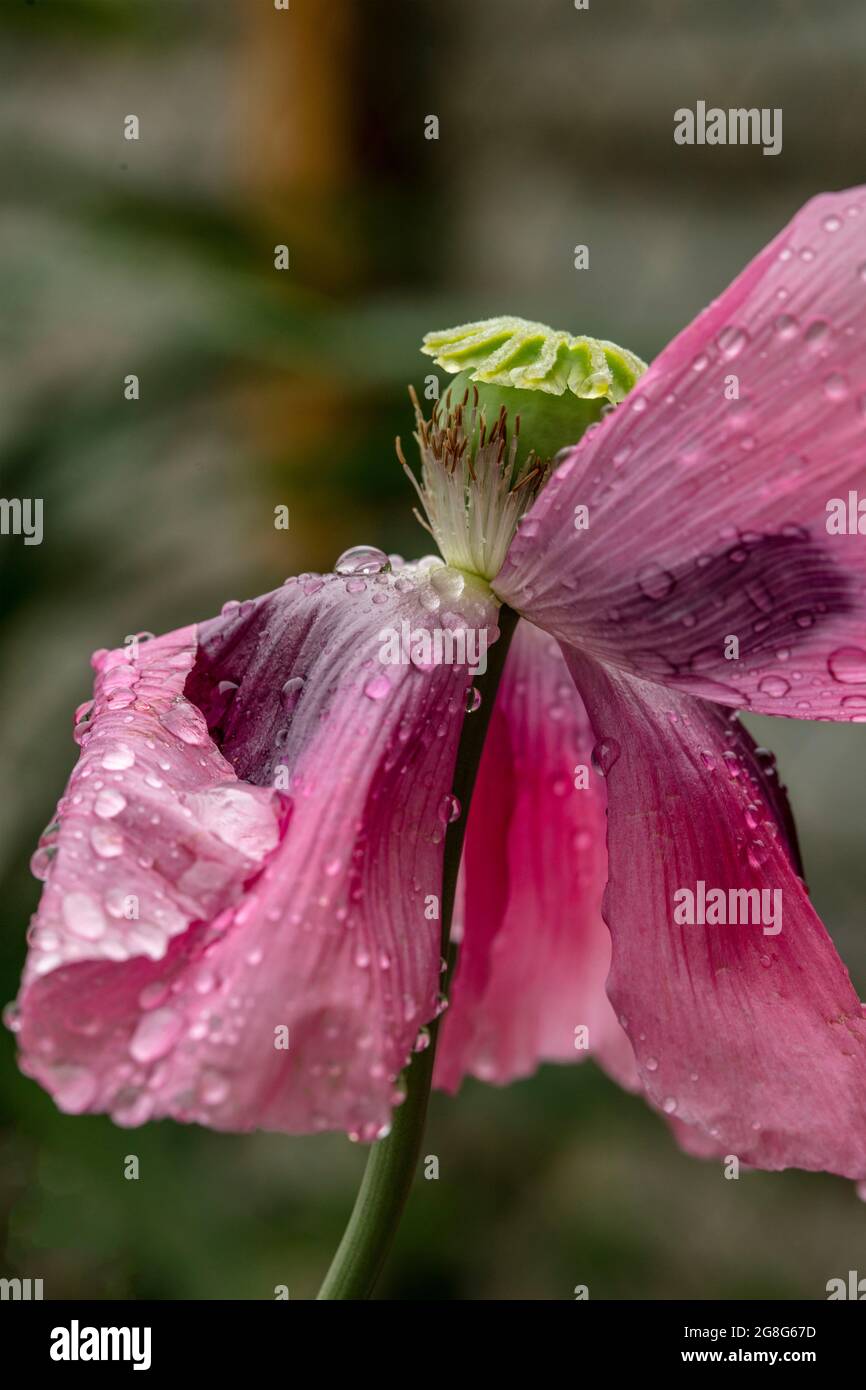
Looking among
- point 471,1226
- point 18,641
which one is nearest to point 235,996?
point 18,641

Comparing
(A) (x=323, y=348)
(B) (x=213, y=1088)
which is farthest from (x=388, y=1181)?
(A) (x=323, y=348)

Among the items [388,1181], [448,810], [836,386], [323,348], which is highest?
[323,348]

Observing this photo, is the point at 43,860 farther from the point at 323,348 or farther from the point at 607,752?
the point at 323,348

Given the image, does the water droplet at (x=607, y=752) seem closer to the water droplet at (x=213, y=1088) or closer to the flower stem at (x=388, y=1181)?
the flower stem at (x=388, y=1181)

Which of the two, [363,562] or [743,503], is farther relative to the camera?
[363,562]

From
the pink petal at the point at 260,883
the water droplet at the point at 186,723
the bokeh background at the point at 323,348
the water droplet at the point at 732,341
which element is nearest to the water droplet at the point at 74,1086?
the pink petal at the point at 260,883

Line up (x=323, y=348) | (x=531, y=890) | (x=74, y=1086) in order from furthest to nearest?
1. (x=323, y=348)
2. (x=531, y=890)
3. (x=74, y=1086)
